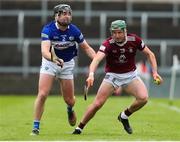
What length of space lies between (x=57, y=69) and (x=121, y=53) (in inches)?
57.0

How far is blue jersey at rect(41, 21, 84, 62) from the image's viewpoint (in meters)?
18.3

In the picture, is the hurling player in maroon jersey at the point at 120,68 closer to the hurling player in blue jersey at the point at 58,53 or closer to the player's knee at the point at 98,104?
the player's knee at the point at 98,104

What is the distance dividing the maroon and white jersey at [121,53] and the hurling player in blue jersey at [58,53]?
75 centimetres

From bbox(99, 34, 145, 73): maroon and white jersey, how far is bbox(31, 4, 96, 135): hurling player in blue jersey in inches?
29.4

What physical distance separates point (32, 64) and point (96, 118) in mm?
22230

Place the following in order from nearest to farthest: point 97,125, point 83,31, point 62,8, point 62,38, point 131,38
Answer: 1. point 62,8
2. point 131,38
3. point 62,38
4. point 97,125
5. point 83,31

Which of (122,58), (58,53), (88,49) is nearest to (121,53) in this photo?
(122,58)

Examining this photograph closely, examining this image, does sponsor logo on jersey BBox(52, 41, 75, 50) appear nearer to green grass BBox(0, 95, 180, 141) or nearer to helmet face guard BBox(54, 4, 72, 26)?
helmet face guard BBox(54, 4, 72, 26)

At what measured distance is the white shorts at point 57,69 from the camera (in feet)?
60.4

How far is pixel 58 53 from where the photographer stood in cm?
1856

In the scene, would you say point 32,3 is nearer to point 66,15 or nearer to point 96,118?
point 96,118

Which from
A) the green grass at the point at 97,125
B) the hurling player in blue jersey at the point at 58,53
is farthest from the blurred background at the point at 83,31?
the hurling player in blue jersey at the point at 58,53

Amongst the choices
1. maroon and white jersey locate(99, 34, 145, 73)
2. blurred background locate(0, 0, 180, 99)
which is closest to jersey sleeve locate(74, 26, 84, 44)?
maroon and white jersey locate(99, 34, 145, 73)

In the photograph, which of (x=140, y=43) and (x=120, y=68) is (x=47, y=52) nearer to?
(x=120, y=68)
